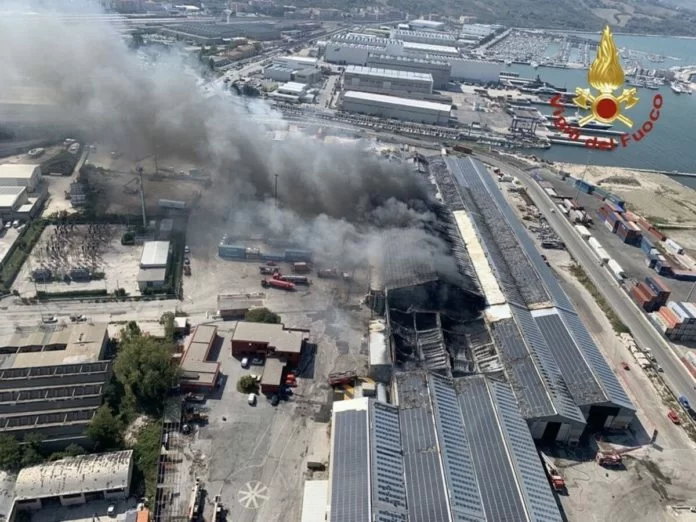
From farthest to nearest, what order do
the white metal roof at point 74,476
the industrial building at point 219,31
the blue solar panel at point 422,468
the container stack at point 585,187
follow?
the industrial building at point 219,31 < the container stack at point 585,187 < the white metal roof at point 74,476 < the blue solar panel at point 422,468

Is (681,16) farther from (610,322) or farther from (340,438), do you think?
(340,438)

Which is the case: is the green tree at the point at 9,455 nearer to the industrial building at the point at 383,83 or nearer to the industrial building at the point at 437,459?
the industrial building at the point at 437,459

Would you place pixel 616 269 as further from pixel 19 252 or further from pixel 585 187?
pixel 19 252

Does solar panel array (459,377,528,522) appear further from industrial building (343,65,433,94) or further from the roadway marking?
industrial building (343,65,433,94)

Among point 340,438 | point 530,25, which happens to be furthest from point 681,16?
point 340,438

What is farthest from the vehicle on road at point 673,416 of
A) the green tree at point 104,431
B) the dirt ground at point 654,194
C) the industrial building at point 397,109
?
the industrial building at point 397,109

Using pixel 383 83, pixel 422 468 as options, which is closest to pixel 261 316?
pixel 422 468
